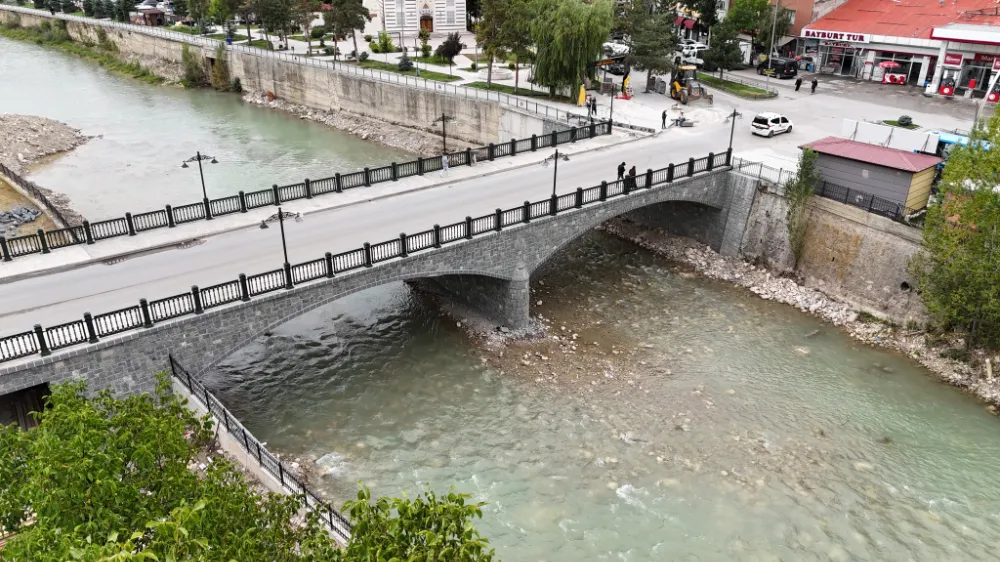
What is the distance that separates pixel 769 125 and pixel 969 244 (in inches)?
627

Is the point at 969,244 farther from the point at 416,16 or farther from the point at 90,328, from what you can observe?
the point at 416,16

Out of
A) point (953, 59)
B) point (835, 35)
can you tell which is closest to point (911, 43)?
point (953, 59)

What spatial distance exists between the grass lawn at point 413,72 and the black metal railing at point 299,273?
2897 centimetres

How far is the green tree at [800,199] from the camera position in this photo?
95.4ft

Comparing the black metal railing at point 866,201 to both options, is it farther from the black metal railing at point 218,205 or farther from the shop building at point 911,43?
the shop building at point 911,43

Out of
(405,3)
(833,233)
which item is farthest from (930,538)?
(405,3)

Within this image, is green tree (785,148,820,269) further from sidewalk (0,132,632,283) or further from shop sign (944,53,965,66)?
shop sign (944,53,965,66)

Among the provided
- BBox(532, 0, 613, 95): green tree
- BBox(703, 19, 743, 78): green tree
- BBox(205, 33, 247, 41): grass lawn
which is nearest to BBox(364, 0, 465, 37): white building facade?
BBox(205, 33, 247, 41): grass lawn

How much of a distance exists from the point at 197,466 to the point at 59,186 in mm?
31835

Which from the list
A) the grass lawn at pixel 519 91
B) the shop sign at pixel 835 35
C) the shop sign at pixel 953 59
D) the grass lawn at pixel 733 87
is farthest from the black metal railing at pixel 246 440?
the shop sign at pixel 835 35

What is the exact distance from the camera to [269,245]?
23.8 m

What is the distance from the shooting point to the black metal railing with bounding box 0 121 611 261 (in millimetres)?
23484

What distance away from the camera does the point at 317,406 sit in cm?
2261

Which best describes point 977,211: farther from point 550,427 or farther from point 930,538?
point 550,427
